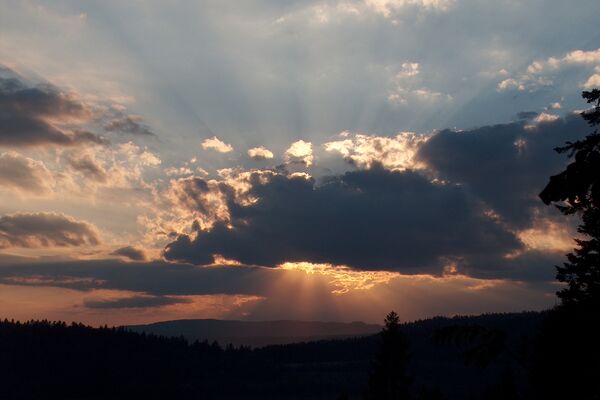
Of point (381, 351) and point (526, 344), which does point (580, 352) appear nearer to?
point (526, 344)

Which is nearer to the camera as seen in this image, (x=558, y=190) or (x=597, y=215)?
(x=558, y=190)

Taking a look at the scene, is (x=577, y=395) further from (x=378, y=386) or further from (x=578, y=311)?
(x=378, y=386)

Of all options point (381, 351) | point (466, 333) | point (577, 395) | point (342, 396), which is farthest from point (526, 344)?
point (342, 396)

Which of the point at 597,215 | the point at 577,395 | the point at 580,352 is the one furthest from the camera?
the point at 597,215

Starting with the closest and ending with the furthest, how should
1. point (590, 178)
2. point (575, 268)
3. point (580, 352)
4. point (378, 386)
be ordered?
1. point (590, 178)
2. point (580, 352)
3. point (575, 268)
4. point (378, 386)

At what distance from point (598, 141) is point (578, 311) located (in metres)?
3.61

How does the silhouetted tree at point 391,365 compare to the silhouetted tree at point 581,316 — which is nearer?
the silhouetted tree at point 581,316

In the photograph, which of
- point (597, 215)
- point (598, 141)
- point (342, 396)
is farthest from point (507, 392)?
point (598, 141)

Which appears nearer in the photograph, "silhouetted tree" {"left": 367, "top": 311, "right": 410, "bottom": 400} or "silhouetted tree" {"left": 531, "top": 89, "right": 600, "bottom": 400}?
"silhouetted tree" {"left": 531, "top": 89, "right": 600, "bottom": 400}

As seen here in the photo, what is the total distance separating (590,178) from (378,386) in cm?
6822

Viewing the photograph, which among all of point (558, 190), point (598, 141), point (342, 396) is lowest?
point (342, 396)

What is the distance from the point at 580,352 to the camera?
1264 cm

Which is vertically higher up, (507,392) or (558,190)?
(558,190)

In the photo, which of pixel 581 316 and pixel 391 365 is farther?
pixel 391 365
